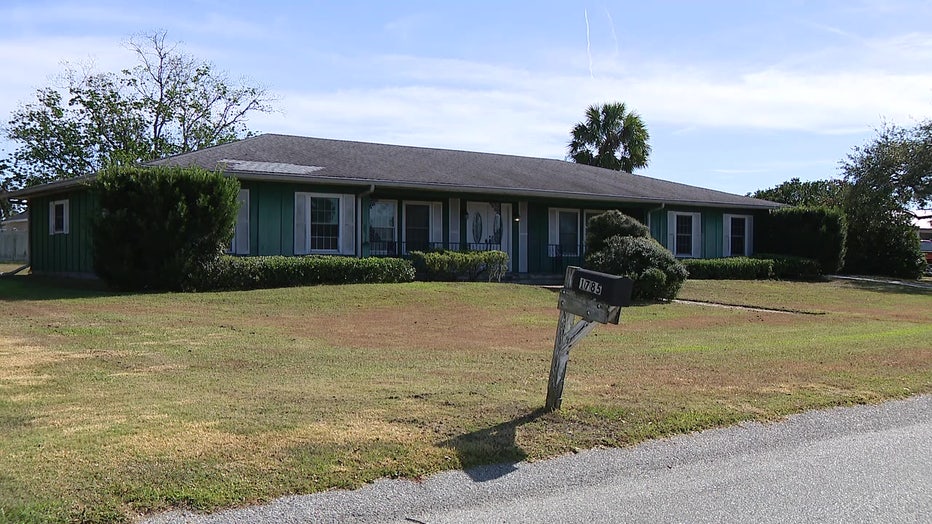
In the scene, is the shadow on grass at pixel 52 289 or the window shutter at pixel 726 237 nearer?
the shadow on grass at pixel 52 289

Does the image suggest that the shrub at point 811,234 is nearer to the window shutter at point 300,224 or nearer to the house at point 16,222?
the window shutter at point 300,224

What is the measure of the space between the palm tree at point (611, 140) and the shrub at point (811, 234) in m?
11.1

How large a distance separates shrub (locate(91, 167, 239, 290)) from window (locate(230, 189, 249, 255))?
2.73m

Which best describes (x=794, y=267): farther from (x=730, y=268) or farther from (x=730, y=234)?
(x=730, y=268)

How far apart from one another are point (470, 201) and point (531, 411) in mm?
17273

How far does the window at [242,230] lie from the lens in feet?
65.9

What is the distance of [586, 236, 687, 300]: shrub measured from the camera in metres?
18.4

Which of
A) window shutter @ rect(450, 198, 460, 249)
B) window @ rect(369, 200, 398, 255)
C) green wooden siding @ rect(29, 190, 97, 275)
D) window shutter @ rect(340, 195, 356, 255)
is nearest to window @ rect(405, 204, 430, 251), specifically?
window @ rect(369, 200, 398, 255)

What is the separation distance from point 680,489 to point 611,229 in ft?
50.1

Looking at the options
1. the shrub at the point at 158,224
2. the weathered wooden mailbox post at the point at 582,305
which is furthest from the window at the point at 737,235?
the weathered wooden mailbox post at the point at 582,305

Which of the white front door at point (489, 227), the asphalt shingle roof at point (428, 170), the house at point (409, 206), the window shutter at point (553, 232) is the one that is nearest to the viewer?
the house at point (409, 206)

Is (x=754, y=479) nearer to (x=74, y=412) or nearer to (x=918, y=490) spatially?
(x=918, y=490)

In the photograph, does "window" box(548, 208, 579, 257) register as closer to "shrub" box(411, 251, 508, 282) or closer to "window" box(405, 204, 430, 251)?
"shrub" box(411, 251, 508, 282)

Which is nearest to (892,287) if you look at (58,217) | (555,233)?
(555,233)
